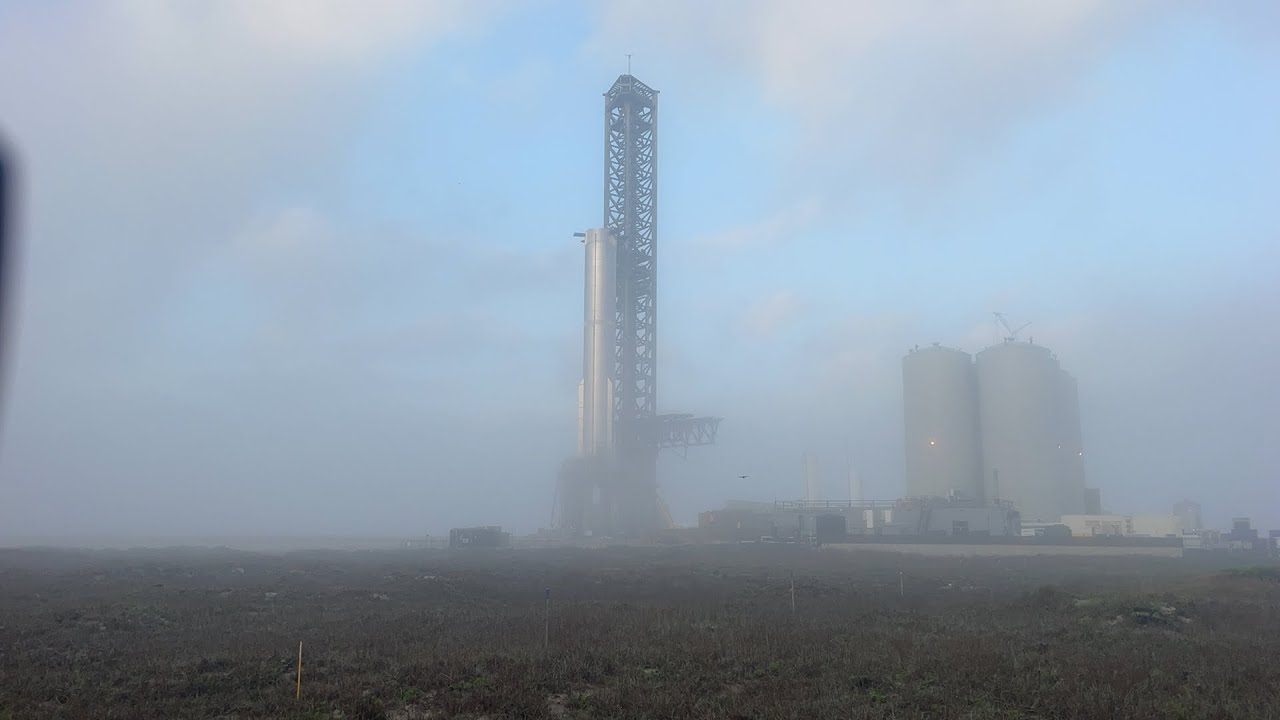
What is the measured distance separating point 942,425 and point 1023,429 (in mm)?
8937

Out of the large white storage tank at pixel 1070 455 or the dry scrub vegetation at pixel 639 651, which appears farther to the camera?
the large white storage tank at pixel 1070 455

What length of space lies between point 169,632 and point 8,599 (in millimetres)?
12699

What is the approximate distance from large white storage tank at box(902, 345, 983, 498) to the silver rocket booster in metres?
37.3

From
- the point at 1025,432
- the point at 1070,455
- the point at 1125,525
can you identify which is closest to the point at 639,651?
the point at 1125,525

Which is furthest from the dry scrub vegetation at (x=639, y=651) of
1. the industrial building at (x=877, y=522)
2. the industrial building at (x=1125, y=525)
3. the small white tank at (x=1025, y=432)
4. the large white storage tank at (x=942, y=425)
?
the large white storage tank at (x=942, y=425)

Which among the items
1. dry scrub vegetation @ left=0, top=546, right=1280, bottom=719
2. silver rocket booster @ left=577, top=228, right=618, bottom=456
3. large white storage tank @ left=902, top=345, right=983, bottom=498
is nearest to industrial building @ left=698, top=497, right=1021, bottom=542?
large white storage tank @ left=902, top=345, right=983, bottom=498

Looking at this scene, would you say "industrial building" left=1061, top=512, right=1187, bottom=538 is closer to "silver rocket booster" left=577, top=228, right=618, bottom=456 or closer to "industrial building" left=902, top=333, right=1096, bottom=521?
"industrial building" left=902, top=333, right=1096, bottom=521

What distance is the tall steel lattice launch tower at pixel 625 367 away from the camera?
315ft

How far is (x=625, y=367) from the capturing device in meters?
99.2

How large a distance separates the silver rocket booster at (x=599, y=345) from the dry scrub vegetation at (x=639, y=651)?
2361 inches

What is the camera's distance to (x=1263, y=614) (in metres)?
25.1

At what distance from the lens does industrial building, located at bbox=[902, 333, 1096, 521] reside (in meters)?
93.1

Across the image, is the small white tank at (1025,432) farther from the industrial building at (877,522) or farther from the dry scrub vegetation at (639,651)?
the dry scrub vegetation at (639,651)

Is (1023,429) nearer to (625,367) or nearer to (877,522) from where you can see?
(877,522)
